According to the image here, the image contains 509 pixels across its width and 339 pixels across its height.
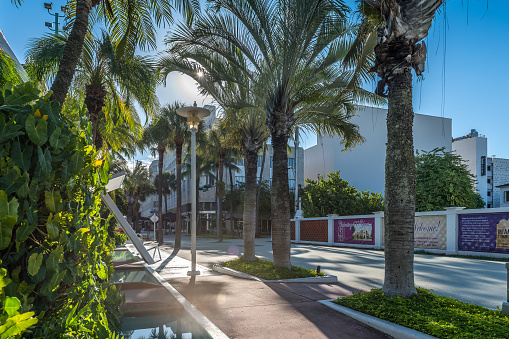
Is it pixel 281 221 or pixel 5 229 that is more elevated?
pixel 5 229

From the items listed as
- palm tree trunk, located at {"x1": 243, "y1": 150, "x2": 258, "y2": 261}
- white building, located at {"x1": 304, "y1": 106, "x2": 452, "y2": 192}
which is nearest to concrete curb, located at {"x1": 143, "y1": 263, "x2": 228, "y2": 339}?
palm tree trunk, located at {"x1": 243, "y1": 150, "x2": 258, "y2": 261}

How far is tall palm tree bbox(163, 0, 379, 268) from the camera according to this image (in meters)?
10.3

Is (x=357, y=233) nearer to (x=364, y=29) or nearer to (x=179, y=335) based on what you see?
(x=364, y=29)

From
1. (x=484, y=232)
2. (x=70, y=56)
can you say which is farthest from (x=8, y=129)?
(x=484, y=232)

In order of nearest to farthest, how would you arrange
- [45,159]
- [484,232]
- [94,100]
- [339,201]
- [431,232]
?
[45,159] < [94,100] < [484,232] < [431,232] < [339,201]

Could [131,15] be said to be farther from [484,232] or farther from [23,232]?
[484,232]

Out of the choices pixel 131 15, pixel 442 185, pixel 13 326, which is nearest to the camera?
pixel 13 326

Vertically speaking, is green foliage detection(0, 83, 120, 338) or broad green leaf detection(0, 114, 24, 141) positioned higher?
broad green leaf detection(0, 114, 24, 141)

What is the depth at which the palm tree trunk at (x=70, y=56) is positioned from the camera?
20.8 feet

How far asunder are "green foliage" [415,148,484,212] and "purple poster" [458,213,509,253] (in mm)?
10853

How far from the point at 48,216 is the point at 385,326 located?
16.5ft

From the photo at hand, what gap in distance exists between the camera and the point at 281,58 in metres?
11.2

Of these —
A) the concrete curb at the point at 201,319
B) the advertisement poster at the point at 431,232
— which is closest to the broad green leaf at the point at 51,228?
the concrete curb at the point at 201,319

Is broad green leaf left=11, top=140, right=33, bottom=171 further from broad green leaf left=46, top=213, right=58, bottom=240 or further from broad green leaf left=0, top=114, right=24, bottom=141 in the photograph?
broad green leaf left=46, top=213, right=58, bottom=240
